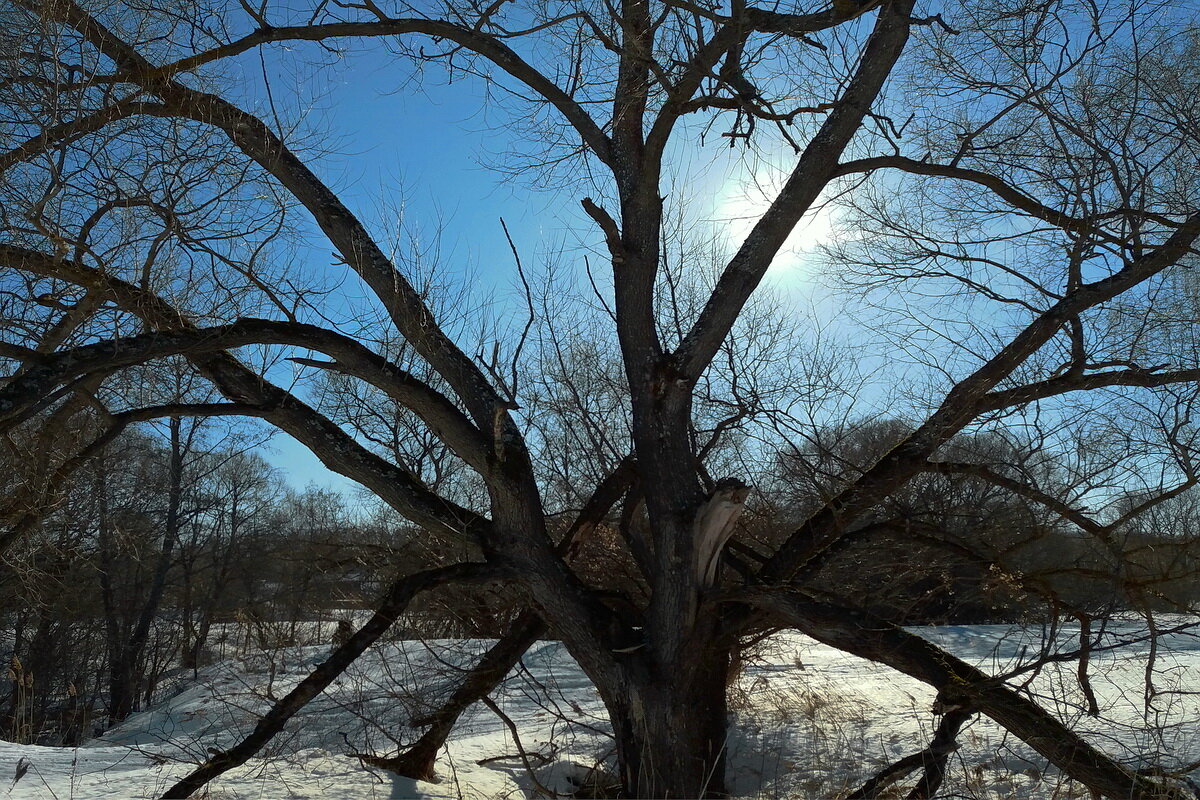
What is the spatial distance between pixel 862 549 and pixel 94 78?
535 centimetres

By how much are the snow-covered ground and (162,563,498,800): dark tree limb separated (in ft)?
0.85

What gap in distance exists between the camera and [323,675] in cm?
425

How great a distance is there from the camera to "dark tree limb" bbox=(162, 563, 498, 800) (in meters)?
4.04

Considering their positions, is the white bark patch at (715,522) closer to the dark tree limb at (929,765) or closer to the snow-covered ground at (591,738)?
the snow-covered ground at (591,738)

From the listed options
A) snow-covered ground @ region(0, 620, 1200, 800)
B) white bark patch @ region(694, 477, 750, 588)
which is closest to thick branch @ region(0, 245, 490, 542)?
snow-covered ground @ region(0, 620, 1200, 800)

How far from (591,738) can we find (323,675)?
447 cm

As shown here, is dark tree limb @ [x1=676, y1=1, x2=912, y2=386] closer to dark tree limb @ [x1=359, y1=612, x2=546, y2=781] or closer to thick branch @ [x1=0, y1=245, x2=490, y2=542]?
thick branch @ [x1=0, y1=245, x2=490, y2=542]

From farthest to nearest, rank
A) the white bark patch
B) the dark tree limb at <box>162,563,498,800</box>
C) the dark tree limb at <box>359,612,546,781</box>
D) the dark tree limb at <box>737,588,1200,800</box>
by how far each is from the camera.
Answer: the dark tree limb at <box>359,612,546,781</box> → the white bark patch → the dark tree limb at <box>162,563,498,800</box> → the dark tree limb at <box>737,588,1200,800</box>

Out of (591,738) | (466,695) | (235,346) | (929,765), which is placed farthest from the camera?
(591,738)

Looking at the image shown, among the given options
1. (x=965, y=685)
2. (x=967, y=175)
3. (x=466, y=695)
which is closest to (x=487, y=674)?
(x=466, y=695)

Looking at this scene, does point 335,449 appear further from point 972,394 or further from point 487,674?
point 972,394

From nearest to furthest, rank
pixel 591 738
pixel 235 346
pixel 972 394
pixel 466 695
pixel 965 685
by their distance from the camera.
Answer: pixel 965 685 < pixel 235 346 < pixel 972 394 < pixel 466 695 < pixel 591 738

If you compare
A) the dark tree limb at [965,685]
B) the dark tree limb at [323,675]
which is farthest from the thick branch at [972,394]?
the dark tree limb at [323,675]

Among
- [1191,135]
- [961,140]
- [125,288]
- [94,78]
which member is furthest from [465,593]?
[1191,135]
